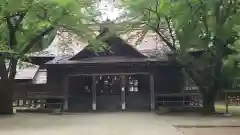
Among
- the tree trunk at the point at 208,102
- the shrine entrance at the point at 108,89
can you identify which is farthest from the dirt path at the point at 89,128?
the shrine entrance at the point at 108,89

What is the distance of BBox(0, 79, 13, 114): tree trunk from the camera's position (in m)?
18.7

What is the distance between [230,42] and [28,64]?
11.5 meters

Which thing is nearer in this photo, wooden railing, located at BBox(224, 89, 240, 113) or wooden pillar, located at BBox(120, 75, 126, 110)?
wooden railing, located at BBox(224, 89, 240, 113)

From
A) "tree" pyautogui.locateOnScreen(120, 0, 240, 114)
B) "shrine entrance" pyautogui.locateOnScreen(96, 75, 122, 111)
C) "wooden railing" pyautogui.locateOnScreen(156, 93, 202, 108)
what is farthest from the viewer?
"shrine entrance" pyautogui.locateOnScreen(96, 75, 122, 111)

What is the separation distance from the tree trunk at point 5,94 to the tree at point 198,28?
688 cm

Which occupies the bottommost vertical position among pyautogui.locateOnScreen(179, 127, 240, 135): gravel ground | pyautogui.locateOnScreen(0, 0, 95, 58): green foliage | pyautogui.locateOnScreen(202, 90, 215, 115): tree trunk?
pyautogui.locateOnScreen(179, 127, 240, 135): gravel ground

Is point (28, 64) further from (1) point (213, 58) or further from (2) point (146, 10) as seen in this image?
(1) point (213, 58)

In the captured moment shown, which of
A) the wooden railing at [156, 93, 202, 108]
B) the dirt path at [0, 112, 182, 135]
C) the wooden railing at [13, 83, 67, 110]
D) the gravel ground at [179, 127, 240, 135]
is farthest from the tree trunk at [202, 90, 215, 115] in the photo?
the wooden railing at [13, 83, 67, 110]

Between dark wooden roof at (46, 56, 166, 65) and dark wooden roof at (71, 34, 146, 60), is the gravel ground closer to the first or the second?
dark wooden roof at (46, 56, 166, 65)

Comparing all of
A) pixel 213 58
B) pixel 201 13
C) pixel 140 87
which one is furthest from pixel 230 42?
pixel 140 87

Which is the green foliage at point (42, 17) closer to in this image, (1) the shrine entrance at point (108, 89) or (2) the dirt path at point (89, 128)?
(2) the dirt path at point (89, 128)

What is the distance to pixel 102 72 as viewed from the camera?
70.6 feet

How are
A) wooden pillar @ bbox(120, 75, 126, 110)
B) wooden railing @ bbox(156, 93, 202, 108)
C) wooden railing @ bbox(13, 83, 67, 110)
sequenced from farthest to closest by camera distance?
1. wooden railing @ bbox(13, 83, 67, 110)
2. wooden pillar @ bbox(120, 75, 126, 110)
3. wooden railing @ bbox(156, 93, 202, 108)

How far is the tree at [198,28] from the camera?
1638 cm
